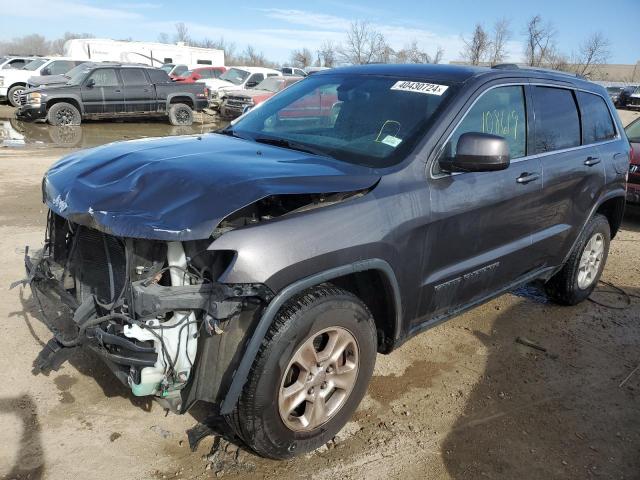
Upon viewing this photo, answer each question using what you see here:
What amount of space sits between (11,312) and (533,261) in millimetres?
3896

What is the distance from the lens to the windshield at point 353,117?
10.3ft

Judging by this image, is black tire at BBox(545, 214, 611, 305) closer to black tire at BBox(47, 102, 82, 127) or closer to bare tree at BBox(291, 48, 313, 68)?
black tire at BBox(47, 102, 82, 127)

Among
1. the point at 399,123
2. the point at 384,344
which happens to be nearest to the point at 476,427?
the point at 384,344

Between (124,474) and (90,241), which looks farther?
(90,241)

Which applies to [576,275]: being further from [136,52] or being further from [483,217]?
[136,52]

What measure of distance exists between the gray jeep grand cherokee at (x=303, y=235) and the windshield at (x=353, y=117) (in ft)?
0.05

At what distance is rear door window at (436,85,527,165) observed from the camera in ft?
10.6

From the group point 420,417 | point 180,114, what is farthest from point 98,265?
point 180,114

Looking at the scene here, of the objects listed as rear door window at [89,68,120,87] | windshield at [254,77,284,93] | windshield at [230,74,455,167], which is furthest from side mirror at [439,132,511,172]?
windshield at [254,77,284,93]

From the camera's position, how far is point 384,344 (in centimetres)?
317

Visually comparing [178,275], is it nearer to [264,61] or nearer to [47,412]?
[47,412]

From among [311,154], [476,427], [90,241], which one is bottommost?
[476,427]

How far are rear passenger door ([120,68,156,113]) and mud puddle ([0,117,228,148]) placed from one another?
2.04 ft

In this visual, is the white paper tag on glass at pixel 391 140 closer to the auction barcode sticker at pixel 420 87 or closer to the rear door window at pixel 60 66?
the auction barcode sticker at pixel 420 87
